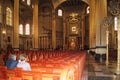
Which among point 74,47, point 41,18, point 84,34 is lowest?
point 74,47

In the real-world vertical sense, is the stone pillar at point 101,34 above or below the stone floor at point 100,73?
above

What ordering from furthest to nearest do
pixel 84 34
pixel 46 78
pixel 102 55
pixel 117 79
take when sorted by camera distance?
pixel 84 34 < pixel 102 55 < pixel 117 79 < pixel 46 78

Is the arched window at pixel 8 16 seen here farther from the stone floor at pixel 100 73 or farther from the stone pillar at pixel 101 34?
the stone floor at pixel 100 73

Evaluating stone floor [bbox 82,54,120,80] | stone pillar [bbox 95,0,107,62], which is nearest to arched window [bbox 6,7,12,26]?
stone pillar [bbox 95,0,107,62]

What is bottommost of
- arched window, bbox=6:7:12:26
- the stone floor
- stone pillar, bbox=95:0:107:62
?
the stone floor

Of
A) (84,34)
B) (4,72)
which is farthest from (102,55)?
(84,34)

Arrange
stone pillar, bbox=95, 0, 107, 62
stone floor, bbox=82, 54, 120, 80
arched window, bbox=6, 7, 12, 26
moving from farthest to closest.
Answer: arched window, bbox=6, 7, 12, 26 < stone pillar, bbox=95, 0, 107, 62 < stone floor, bbox=82, 54, 120, 80

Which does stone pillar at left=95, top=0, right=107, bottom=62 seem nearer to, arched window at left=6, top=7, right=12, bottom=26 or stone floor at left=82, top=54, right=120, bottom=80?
stone floor at left=82, top=54, right=120, bottom=80

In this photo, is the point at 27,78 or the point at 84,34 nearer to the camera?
the point at 27,78

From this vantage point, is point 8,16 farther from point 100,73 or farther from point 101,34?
point 100,73

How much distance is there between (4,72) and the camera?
15.0ft

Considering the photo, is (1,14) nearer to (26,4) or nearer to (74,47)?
(26,4)

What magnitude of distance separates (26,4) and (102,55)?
23765 mm

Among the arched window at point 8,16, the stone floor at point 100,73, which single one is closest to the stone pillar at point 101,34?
the stone floor at point 100,73
